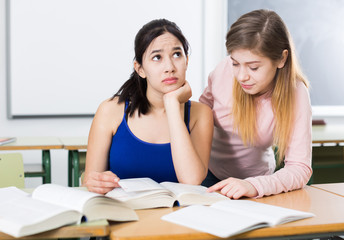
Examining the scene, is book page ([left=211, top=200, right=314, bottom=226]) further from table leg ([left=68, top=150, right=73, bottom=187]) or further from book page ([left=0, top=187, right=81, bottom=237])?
table leg ([left=68, top=150, right=73, bottom=187])

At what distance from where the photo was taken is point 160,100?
1.72m

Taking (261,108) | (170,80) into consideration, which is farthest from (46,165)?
(261,108)

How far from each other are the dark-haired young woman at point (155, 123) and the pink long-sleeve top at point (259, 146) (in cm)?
13

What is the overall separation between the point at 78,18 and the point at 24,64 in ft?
2.13

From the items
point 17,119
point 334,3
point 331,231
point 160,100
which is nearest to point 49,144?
point 17,119

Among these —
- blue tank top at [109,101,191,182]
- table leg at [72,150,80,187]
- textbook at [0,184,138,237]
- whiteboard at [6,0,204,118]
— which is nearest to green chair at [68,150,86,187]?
Answer: table leg at [72,150,80,187]

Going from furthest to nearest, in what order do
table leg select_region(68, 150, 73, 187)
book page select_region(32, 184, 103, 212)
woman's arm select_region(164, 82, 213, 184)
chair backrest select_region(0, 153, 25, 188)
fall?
table leg select_region(68, 150, 73, 187), chair backrest select_region(0, 153, 25, 188), woman's arm select_region(164, 82, 213, 184), book page select_region(32, 184, 103, 212)

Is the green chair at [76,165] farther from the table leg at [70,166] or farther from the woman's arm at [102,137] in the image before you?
the woman's arm at [102,137]

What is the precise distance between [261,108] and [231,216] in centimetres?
68

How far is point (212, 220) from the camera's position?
42.4 inches

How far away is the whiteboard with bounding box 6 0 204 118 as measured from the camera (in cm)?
397

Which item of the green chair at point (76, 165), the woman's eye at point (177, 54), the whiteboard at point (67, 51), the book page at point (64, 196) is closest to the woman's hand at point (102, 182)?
the book page at point (64, 196)

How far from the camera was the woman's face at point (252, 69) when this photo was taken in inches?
58.5

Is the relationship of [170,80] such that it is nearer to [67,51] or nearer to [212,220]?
[212,220]
